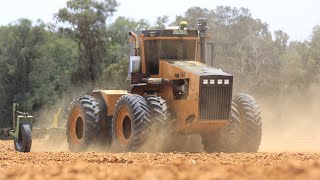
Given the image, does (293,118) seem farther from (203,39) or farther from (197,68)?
(197,68)

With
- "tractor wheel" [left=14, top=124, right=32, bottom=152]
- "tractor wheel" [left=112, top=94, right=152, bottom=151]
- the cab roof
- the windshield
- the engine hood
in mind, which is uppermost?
the cab roof

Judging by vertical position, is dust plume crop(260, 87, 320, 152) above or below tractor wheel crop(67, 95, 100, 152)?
below

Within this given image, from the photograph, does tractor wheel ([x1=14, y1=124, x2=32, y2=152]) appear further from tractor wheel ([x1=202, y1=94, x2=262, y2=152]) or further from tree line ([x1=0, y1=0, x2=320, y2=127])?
tree line ([x1=0, y1=0, x2=320, y2=127])

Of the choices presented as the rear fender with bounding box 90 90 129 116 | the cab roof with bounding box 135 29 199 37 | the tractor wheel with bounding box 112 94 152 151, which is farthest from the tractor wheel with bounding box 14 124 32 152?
the cab roof with bounding box 135 29 199 37

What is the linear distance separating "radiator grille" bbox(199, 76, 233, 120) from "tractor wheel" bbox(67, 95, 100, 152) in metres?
3.10

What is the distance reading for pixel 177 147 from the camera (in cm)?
1602

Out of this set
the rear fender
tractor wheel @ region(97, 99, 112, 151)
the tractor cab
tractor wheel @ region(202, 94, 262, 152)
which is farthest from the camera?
tractor wheel @ region(97, 99, 112, 151)

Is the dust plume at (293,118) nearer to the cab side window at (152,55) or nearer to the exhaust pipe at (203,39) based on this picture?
the exhaust pipe at (203,39)

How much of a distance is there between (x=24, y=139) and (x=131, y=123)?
11.6 feet

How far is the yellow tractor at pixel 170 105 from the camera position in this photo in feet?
49.5

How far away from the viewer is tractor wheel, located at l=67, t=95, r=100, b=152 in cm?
1677

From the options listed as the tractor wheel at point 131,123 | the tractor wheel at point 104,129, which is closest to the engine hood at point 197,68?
the tractor wheel at point 131,123

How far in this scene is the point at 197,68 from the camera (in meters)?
15.8

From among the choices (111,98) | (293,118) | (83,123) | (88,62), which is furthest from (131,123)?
(88,62)
